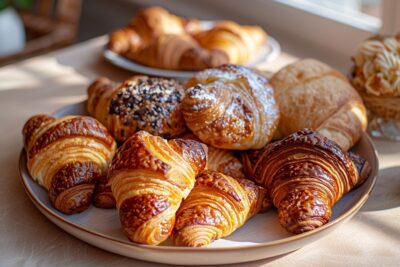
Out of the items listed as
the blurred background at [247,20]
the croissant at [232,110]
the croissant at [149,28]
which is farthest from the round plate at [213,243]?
the blurred background at [247,20]

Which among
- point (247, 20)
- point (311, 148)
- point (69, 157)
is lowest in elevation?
point (247, 20)

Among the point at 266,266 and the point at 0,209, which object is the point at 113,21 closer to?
the point at 0,209

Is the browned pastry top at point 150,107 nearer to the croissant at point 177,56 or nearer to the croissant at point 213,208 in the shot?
the croissant at point 213,208

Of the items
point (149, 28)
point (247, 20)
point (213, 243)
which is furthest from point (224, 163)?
point (247, 20)

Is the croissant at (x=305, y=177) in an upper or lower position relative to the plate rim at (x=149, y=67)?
upper

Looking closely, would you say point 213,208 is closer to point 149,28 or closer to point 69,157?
point 69,157


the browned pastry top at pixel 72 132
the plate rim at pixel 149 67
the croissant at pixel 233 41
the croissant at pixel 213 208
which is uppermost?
the croissant at pixel 213 208

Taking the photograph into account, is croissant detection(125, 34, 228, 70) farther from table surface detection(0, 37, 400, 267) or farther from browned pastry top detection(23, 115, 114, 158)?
browned pastry top detection(23, 115, 114, 158)
